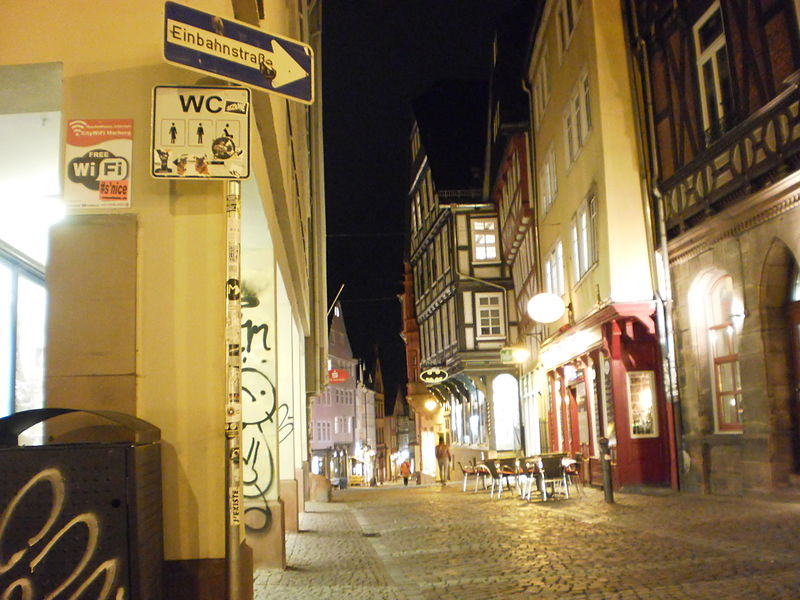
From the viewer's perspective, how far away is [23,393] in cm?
993

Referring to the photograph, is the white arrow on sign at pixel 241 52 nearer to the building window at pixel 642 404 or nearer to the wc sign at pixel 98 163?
the wc sign at pixel 98 163

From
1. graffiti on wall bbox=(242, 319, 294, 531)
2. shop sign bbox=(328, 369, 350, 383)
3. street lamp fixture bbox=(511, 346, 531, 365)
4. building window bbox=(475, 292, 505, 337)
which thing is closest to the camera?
graffiti on wall bbox=(242, 319, 294, 531)

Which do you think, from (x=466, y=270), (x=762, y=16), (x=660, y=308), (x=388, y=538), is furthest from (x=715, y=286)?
(x=466, y=270)

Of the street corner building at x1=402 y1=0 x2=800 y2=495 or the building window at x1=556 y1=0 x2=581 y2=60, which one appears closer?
the street corner building at x1=402 y1=0 x2=800 y2=495

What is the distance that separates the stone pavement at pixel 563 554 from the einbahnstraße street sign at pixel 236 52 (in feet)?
13.7

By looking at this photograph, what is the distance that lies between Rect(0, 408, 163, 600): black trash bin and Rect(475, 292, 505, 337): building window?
107 ft

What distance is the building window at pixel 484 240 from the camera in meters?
37.0

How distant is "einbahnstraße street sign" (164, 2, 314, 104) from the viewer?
509 centimetres

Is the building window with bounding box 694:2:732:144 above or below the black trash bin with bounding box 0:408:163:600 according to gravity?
above

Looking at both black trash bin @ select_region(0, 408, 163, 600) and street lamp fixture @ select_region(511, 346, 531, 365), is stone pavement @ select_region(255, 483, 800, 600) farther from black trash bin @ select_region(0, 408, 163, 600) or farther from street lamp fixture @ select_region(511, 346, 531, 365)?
street lamp fixture @ select_region(511, 346, 531, 365)

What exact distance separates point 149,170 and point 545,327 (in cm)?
2157

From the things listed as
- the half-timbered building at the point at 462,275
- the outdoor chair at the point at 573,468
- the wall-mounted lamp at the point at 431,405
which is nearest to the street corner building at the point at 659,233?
the outdoor chair at the point at 573,468

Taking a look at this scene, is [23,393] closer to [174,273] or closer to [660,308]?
[174,273]

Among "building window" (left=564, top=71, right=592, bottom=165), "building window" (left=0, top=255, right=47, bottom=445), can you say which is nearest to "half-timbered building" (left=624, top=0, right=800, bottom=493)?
"building window" (left=564, top=71, right=592, bottom=165)
